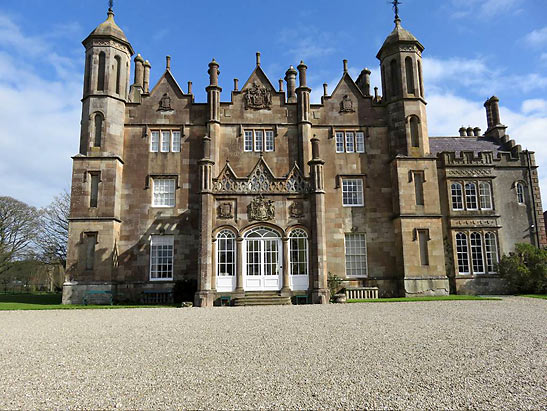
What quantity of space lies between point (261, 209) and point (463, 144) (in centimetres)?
1720

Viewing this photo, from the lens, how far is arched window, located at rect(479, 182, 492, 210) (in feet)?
84.5

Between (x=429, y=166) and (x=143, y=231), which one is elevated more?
(x=429, y=166)

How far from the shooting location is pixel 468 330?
10.4 metres

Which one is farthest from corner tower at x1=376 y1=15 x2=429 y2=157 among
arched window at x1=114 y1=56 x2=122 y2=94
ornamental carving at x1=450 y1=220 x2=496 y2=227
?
arched window at x1=114 y1=56 x2=122 y2=94

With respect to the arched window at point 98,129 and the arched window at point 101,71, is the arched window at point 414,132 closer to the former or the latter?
the arched window at point 98,129

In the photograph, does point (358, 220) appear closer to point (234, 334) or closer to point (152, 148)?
point (152, 148)

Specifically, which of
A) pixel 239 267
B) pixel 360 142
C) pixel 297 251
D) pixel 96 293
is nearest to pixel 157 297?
pixel 96 293

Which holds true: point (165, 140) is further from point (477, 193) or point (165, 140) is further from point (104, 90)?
point (477, 193)

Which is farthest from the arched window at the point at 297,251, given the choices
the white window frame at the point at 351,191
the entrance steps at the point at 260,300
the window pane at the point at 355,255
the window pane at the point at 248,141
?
the window pane at the point at 248,141

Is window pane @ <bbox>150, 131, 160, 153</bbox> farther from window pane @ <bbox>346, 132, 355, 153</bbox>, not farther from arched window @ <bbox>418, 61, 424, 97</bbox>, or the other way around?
arched window @ <bbox>418, 61, 424, 97</bbox>

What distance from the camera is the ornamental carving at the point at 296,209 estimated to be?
70.2ft

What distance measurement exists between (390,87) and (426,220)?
8.62 meters

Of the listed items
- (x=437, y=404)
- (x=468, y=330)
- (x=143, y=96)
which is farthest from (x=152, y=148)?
(x=437, y=404)

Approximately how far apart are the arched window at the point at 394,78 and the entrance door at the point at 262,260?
11885 millimetres
